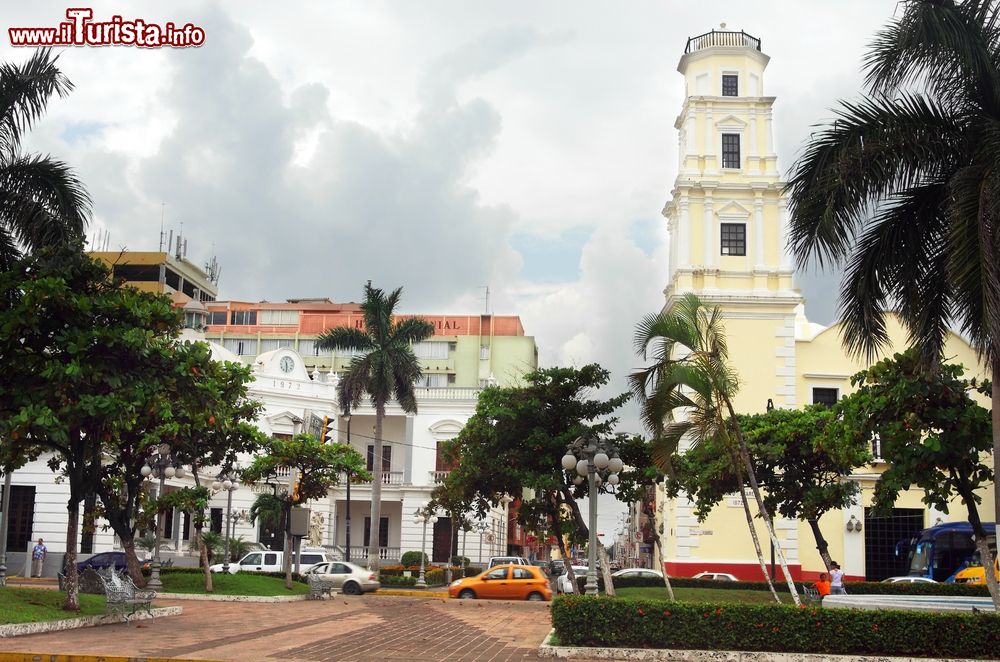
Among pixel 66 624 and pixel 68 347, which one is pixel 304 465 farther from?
pixel 68 347

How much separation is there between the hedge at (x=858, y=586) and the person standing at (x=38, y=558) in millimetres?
18324

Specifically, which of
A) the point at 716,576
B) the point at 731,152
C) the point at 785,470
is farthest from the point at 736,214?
the point at 716,576

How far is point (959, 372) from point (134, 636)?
1494 centimetres

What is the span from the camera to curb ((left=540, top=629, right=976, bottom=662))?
1462 cm

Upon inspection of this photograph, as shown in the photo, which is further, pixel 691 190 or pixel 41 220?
pixel 691 190

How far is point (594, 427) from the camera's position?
2795cm

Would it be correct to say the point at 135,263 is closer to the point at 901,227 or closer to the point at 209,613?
the point at 209,613

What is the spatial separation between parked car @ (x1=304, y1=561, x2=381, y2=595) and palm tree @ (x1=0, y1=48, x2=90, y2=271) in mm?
19856

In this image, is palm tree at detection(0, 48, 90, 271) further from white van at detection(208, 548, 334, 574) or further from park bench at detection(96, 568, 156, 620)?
white van at detection(208, 548, 334, 574)

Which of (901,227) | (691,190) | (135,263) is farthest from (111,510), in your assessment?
(135,263)

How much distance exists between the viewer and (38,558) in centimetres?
3603

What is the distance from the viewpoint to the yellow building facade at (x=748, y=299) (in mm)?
39750

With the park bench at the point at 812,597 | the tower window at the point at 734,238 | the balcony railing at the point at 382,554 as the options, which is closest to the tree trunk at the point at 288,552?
the park bench at the point at 812,597

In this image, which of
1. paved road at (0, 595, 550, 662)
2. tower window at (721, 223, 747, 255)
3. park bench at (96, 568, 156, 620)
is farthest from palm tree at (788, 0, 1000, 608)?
tower window at (721, 223, 747, 255)
